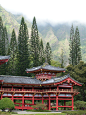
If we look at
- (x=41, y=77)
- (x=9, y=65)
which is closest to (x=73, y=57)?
(x=9, y=65)

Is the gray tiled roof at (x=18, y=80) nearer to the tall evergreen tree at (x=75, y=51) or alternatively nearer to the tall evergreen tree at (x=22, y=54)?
the tall evergreen tree at (x=22, y=54)

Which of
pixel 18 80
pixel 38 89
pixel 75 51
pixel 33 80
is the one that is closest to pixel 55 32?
pixel 75 51

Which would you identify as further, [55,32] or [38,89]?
[55,32]

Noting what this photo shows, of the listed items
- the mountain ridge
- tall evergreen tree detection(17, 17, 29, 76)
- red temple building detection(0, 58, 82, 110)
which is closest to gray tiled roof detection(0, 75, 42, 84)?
red temple building detection(0, 58, 82, 110)

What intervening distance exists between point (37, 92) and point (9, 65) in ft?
70.2

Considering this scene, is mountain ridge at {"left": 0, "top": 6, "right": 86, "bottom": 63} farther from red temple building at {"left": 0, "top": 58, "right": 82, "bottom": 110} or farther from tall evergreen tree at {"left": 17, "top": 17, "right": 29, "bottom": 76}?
red temple building at {"left": 0, "top": 58, "right": 82, "bottom": 110}

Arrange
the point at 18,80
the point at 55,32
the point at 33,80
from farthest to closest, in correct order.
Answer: the point at 55,32 → the point at 33,80 → the point at 18,80

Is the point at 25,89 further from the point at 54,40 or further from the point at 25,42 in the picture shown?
the point at 54,40

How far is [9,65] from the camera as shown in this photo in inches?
1918

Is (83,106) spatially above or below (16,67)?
below

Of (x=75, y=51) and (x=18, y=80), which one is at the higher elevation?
(x=75, y=51)

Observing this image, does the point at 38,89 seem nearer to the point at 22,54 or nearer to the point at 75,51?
the point at 22,54

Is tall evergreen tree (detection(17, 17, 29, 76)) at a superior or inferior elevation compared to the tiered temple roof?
superior

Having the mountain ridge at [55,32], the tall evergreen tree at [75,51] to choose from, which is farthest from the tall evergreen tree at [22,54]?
the mountain ridge at [55,32]
